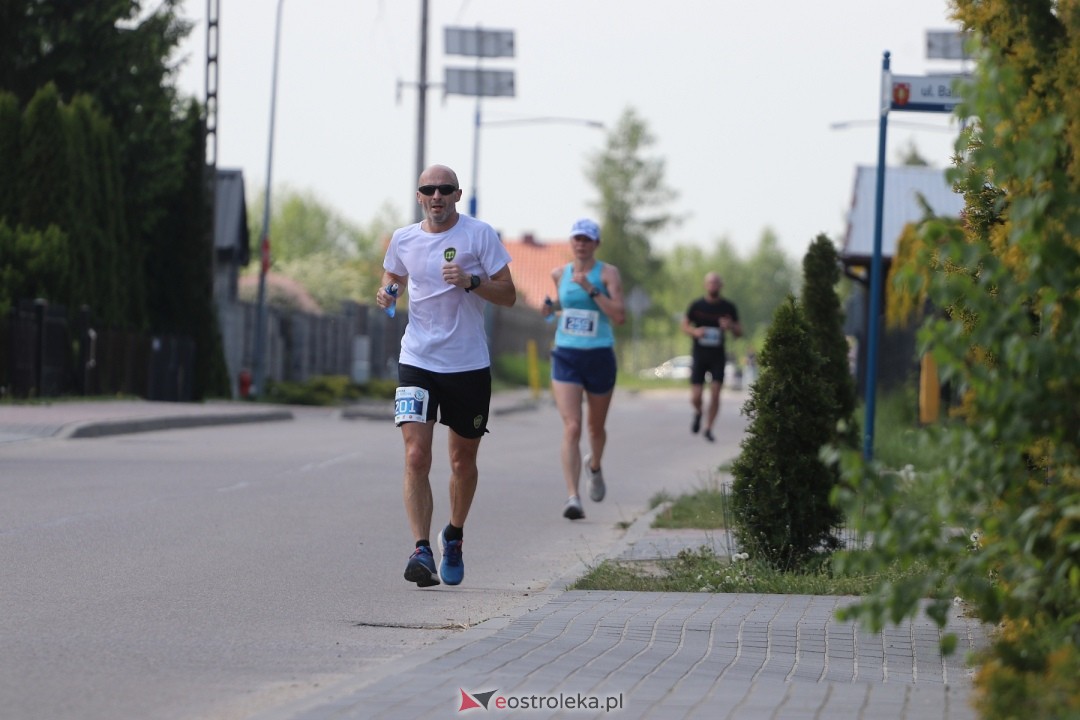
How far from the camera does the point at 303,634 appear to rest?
698 centimetres

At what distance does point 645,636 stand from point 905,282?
274cm

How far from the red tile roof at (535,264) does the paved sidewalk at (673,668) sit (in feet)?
376

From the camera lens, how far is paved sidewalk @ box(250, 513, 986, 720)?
5.09 m

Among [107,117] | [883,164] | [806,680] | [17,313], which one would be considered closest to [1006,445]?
[806,680]

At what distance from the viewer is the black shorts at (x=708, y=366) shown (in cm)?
2233

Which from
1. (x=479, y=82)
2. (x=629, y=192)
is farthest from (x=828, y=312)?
(x=629, y=192)

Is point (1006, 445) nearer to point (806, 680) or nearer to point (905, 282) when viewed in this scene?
point (905, 282)

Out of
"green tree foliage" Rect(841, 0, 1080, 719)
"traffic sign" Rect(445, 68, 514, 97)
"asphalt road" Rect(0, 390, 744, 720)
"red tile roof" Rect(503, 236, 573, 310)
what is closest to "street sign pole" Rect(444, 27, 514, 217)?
"traffic sign" Rect(445, 68, 514, 97)

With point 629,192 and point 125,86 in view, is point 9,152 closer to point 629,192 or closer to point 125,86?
point 125,86

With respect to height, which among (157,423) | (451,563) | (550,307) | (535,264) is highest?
(535,264)

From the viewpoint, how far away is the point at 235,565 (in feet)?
30.1

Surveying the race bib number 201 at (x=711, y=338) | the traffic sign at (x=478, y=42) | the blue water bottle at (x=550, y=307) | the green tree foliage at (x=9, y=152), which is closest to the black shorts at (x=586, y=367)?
the blue water bottle at (x=550, y=307)

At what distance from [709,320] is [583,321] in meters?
9.71

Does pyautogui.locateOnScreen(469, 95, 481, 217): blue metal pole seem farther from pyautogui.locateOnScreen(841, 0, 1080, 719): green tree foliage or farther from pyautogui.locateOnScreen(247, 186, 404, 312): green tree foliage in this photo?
pyautogui.locateOnScreen(247, 186, 404, 312): green tree foliage
